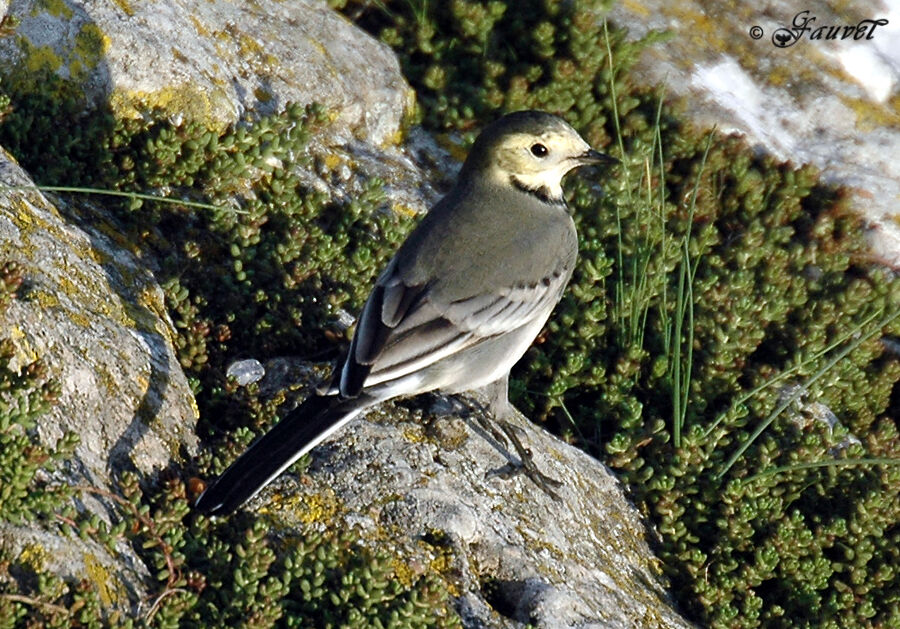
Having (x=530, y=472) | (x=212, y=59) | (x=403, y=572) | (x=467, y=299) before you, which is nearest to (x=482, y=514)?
(x=530, y=472)

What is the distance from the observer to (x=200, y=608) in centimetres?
452

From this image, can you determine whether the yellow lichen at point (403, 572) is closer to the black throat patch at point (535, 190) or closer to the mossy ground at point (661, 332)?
the mossy ground at point (661, 332)

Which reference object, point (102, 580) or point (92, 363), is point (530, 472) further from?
point (102, 580)

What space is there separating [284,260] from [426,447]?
1.54 meters

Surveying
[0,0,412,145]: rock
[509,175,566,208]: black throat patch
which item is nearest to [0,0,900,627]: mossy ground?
[0,0,412,145]: rock

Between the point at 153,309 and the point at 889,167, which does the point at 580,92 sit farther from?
the point at 153,309

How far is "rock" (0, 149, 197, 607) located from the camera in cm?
434

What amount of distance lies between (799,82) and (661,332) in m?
3.00

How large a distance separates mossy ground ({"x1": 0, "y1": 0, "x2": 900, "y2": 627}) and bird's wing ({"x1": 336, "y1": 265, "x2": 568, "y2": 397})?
602 millimetres

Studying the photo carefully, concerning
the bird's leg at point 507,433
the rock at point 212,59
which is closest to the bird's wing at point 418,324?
the bird's leg at point 507,433

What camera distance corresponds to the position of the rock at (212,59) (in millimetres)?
6738

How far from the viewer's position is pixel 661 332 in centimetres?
699

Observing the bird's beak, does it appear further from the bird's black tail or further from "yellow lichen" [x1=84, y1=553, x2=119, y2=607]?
"yellow lichen" [x1=84, y1=553, x2=119, y2=607]

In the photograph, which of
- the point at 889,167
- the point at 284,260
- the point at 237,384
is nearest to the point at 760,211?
the point at 889,167
